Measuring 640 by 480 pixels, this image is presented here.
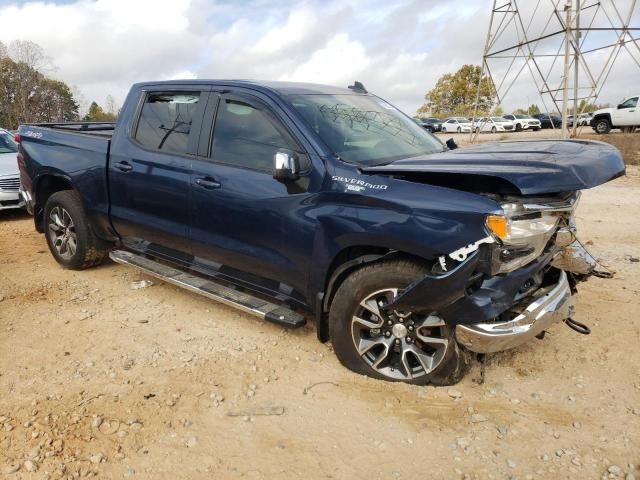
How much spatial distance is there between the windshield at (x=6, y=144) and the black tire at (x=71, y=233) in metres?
4.57

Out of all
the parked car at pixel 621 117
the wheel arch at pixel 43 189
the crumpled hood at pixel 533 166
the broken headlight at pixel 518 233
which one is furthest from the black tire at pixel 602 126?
the wheel arch at pixel 43 189

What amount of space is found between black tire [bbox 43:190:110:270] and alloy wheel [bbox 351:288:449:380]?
314cm

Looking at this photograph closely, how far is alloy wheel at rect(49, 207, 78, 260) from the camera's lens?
17.3ft

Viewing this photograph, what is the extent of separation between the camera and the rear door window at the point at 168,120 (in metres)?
4.10

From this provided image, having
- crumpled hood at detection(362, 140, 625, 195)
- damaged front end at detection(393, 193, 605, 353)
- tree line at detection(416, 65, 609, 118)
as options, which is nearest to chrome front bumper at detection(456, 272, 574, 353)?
damaged front end at detection(393, 193, 605, 353)

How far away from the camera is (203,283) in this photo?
164 inches

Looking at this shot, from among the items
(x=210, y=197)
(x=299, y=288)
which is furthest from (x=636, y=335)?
(x=210, y=197)

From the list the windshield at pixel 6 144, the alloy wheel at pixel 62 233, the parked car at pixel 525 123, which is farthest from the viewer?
the parked car at pixel 525 123

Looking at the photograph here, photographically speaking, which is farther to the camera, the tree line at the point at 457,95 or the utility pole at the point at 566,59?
the tree line at the point at 457,95

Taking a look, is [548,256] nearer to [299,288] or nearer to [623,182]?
[299,288]

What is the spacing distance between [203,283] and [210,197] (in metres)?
0.75

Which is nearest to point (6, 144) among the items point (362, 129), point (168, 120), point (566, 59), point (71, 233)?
point (71, 233)

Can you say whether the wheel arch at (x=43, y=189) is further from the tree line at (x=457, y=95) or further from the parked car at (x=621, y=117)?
the tree line at (x=457, y=95)

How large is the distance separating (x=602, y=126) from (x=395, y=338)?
2533cm
